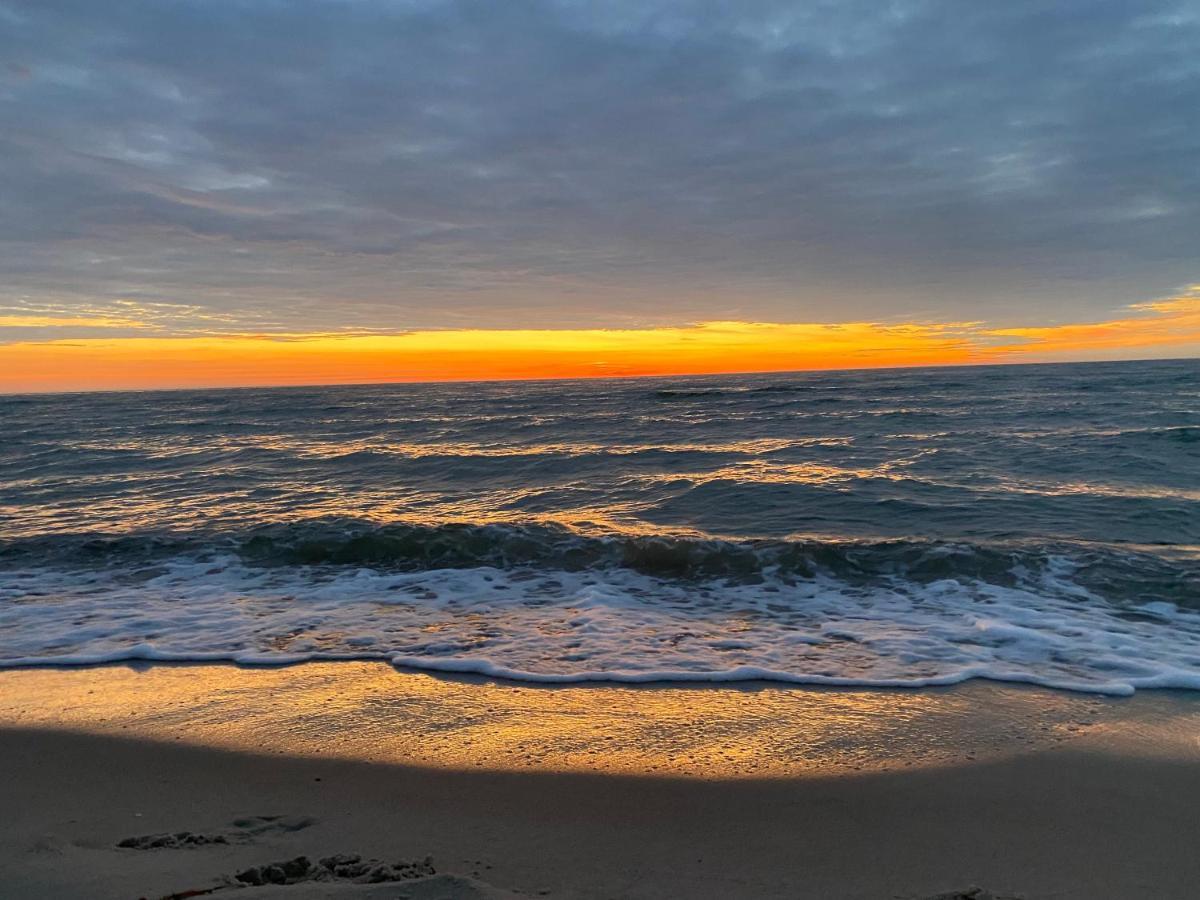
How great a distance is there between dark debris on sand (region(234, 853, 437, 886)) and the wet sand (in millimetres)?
24

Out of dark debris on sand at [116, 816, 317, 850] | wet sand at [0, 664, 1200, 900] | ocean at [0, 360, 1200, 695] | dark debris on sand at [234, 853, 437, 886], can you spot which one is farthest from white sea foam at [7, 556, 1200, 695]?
dark debris on sand at [234, 853, 437, 886]

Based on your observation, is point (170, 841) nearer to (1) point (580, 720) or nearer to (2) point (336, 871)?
(2) point (336, 871)

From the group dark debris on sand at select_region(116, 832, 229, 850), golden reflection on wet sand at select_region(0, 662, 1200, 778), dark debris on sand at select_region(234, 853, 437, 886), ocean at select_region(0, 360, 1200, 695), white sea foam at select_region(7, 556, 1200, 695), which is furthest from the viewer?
ocean at select_region(0, 360, 1200, 695)

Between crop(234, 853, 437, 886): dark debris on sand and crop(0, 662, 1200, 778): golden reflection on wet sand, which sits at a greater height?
crop(234, 853, 437, 886): dark debris on sand

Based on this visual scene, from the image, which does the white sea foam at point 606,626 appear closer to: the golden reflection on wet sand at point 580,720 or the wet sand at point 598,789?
the golden reflection on wet sand at point 580,720

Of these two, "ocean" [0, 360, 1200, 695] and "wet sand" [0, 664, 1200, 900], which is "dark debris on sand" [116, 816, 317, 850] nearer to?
"wet sand" [0, 664, 1200, 900]

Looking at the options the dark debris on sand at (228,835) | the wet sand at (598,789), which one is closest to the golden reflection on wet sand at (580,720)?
the wet sand at (598,789)

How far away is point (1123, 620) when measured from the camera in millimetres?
6660

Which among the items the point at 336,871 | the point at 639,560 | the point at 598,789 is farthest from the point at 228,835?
the point at 639,560

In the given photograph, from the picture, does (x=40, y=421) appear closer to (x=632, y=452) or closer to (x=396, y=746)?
(x=632, y=452)

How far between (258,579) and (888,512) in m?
9.21

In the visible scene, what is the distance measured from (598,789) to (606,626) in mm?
2995

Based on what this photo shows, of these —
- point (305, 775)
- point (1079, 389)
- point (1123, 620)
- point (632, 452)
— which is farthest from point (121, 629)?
point (1079, 389)

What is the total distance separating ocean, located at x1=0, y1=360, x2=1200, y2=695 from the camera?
596cm
